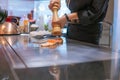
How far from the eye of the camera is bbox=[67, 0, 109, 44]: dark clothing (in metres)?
1.08

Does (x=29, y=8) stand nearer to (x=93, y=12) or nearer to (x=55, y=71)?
(x=93, y=12)

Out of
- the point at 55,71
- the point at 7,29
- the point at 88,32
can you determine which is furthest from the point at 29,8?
the point at 55,71

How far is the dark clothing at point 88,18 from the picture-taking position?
1.08 meters

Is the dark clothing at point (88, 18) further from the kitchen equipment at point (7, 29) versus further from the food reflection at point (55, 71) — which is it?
the kitchen equipment at point (7, 29)

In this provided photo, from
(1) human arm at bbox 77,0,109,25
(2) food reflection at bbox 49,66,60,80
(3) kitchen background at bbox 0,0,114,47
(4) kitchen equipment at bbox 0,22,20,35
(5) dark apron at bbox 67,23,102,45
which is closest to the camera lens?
(2) food reflection at bbox 49,66,60,80

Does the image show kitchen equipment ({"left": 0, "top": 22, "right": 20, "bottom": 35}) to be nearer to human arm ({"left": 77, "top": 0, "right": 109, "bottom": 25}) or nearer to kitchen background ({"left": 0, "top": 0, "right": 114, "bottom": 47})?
kitchen background ({"left": 0, "top": 0, "right": 114, "bottom": 47})

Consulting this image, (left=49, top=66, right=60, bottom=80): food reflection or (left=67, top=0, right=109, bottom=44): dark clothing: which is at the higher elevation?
(left=67, top=0, right=109, bottom=44): dark clothing

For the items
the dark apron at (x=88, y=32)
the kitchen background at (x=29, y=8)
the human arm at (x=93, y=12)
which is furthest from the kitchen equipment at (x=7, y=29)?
the human arm at (x=93, y=12)

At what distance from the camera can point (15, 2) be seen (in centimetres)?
254

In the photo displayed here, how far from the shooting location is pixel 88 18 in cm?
108

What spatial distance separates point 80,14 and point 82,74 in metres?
0.66

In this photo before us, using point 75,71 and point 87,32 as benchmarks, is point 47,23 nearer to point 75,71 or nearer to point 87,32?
point 87,32

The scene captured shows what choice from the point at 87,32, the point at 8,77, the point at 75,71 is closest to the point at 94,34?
the point at 87,32

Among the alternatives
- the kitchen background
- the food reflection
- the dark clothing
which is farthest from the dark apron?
the kitchen background
